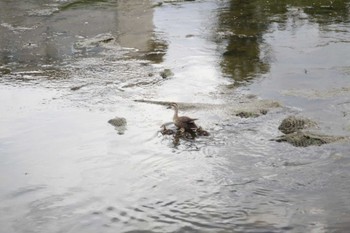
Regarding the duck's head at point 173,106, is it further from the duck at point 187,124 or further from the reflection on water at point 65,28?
the reflection on water at point 65,28

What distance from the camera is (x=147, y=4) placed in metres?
19.1

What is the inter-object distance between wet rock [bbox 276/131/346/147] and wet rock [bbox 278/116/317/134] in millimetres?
232

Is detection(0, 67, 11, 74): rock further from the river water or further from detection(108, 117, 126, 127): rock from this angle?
detection(108, 117, 126, 127): rock

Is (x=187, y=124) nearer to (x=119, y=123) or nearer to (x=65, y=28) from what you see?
(x=119, y=123)

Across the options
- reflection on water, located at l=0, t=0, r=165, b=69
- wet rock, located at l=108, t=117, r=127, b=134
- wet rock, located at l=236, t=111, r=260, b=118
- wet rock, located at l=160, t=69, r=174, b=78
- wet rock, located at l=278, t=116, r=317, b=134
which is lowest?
reflection on water, located at l=0, t=0, r=165, b=69

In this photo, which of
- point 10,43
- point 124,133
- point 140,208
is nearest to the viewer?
point 140,208

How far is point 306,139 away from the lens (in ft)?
26.3

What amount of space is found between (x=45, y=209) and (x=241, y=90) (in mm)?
4887

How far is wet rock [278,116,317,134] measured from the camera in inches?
332

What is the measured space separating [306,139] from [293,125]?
1.73 ft

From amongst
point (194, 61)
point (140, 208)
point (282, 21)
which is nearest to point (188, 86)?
point (194, 61)

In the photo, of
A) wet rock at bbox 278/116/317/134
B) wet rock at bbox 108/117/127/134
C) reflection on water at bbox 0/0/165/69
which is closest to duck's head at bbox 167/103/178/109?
wet rock at bbox 108/117/127/134

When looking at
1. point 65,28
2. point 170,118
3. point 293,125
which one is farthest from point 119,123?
point 65,28

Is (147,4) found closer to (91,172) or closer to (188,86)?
(188,86)
